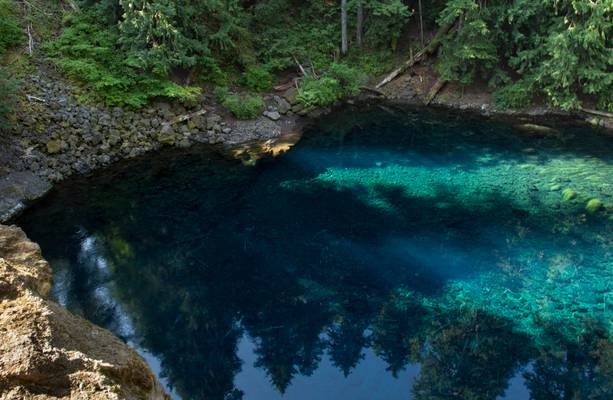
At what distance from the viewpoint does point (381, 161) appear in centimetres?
1769

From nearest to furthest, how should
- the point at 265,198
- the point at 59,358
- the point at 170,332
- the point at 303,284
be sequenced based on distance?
1. the point at 59,358
2. the point at 170,332
3. the point at 303,284
4. the point at 265,198

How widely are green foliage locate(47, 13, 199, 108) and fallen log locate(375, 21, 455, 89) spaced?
9.98 m

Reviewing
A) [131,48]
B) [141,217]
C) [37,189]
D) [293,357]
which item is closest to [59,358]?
[293,357]

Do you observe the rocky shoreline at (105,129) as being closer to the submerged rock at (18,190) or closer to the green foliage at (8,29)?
the submerged rock at (18,190)

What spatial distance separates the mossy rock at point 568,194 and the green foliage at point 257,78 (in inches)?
512

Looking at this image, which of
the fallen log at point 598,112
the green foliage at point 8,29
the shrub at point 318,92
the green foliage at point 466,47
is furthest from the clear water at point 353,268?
the green foliage at point 8,29

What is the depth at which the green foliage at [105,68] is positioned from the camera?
57.1 ft

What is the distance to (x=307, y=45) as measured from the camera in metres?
23.8

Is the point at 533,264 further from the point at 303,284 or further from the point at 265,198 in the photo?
the point at 265,198

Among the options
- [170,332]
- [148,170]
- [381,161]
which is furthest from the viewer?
[381,161]

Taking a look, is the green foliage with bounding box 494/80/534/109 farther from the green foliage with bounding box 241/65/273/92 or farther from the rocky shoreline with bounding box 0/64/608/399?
the green foliage with bounding box 241/65/273/92

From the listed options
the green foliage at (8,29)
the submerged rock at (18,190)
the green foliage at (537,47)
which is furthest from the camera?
the green foliage at (537,47)

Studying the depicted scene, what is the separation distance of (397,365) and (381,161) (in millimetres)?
9869

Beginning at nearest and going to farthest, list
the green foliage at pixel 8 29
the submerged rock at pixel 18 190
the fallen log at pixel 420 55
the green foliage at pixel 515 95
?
the submerged rock at pixel 18 190, the green foliage at pixel 8 29, the green foliage at pixel 515 95, the fallen log at pixel 420 55
